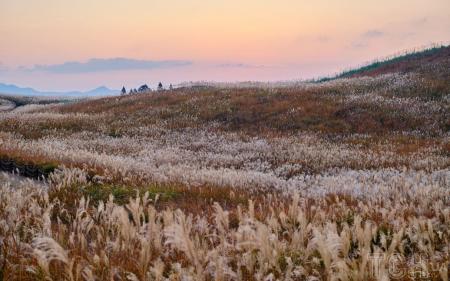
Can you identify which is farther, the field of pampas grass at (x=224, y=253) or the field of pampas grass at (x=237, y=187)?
the field of pampas grass at (x=237, y=187)

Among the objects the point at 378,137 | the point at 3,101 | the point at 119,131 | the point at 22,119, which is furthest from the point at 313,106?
the point at 3,101

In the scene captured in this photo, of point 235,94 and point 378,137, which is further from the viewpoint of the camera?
point 235,94

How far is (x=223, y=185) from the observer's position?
9.93m

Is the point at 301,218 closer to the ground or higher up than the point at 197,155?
higher up

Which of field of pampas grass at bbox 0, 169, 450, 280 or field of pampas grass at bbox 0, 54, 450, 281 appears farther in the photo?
field of pampas grass at bbox 0, 54, 450, 281

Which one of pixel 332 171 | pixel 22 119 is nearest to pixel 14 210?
pixel 332 171

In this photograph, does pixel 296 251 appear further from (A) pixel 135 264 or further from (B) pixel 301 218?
(A) pixel 135 264

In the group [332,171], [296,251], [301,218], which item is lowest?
[332,171]

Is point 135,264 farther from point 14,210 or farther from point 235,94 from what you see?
point 235,94

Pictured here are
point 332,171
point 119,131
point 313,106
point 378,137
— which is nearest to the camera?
point 332,171

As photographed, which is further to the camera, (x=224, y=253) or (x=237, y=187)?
(x=237, y=187)

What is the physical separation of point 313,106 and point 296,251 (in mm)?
26308

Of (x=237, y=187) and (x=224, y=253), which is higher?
(x=224, y=253)

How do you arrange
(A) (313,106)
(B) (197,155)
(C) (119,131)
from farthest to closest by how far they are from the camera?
(A) (313,106) → (C) (119,131) → (B) (197,155)
